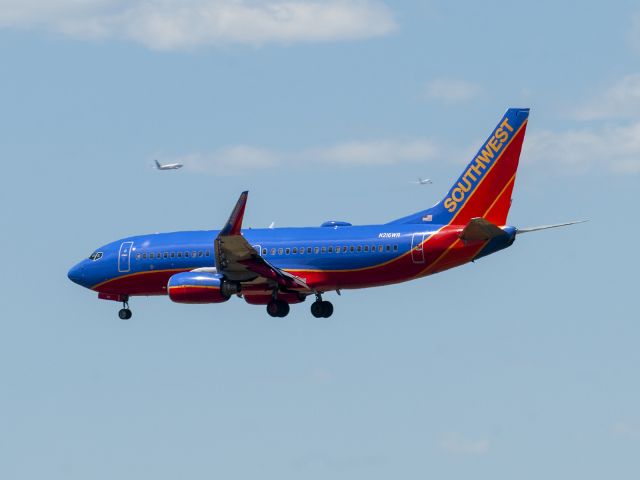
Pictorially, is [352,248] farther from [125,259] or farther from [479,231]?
[125,259]

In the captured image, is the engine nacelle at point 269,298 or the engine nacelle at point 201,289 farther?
the engine nacelle at point 269,298

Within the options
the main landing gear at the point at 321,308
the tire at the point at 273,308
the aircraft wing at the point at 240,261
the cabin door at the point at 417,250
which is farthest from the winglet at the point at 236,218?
the main landing gear at the point at 321,308

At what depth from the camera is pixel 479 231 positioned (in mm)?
94500

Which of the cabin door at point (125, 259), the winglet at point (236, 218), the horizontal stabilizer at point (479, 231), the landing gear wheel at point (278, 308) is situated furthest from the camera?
the cabin door at point (125, 259)

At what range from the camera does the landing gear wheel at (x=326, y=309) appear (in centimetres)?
10300

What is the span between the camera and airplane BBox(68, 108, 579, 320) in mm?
96250

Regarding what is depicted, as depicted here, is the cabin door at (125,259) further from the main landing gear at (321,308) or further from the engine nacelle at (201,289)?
the main landing gear at (321,308)

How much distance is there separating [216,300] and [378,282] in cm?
796

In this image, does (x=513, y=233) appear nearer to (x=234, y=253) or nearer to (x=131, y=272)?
(x=234, y=253)

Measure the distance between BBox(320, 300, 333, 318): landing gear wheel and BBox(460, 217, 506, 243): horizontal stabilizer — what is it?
10.5 m

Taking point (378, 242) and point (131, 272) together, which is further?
point (131, 272)

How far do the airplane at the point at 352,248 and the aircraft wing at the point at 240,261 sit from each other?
0.16ft

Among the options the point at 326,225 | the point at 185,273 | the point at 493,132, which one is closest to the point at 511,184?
the point at 493,132

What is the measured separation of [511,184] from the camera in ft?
322
